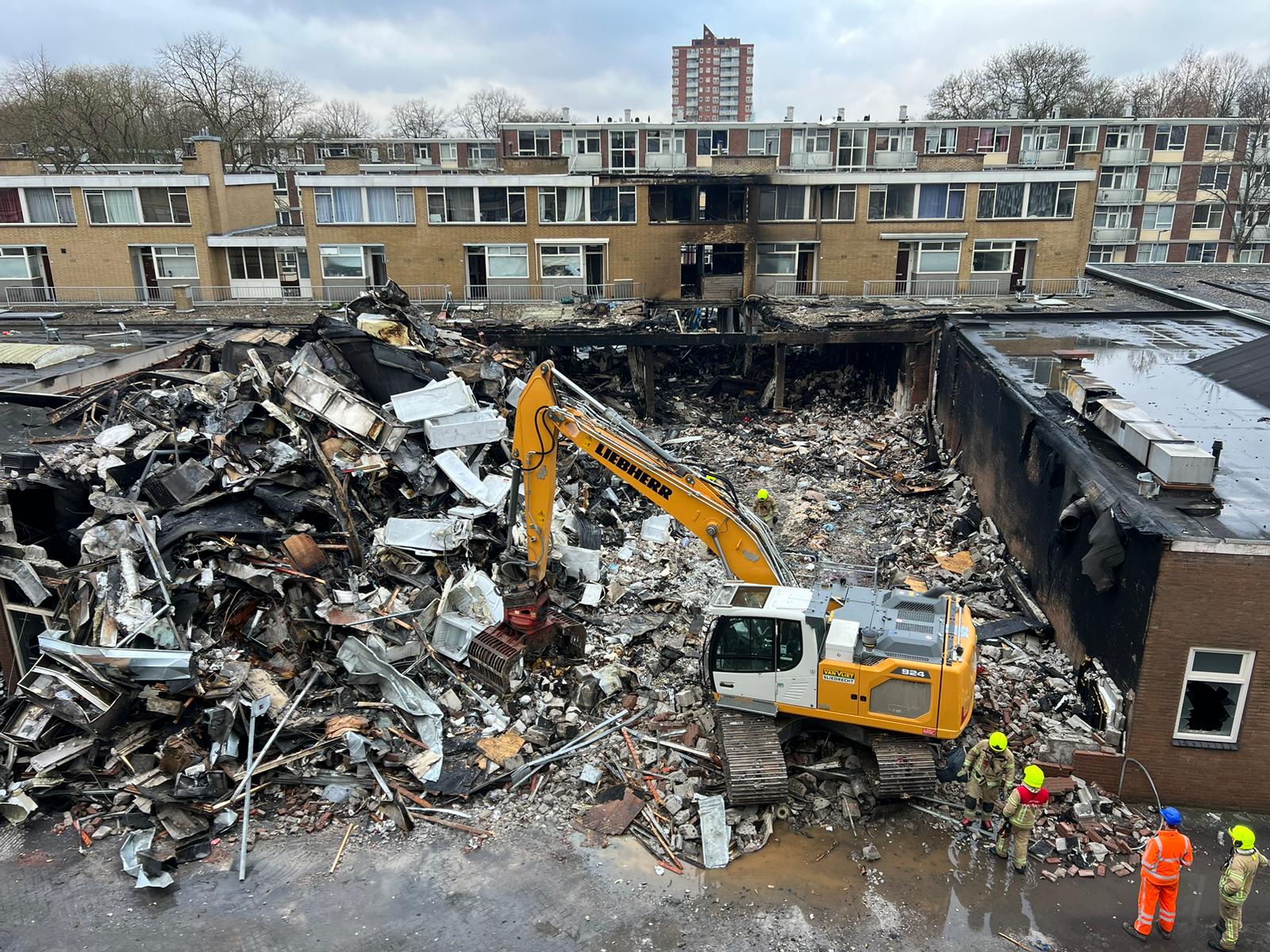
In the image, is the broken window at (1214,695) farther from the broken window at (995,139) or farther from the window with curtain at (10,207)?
the broken window at (995,139)

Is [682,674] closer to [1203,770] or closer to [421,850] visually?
[421,850]

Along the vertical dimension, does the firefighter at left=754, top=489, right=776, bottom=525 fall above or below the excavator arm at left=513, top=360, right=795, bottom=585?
below

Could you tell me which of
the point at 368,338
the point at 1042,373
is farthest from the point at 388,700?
the point at 1042,373

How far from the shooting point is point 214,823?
1030 centimetres

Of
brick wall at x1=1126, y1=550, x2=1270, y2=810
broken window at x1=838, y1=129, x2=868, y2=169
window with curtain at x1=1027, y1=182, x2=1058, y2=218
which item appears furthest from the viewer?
broken window at x1=838, y1=129, x2=868, y2=169

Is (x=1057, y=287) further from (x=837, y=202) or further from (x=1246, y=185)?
(x=1246, y=185)

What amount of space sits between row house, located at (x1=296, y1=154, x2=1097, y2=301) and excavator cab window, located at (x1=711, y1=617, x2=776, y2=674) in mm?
23812

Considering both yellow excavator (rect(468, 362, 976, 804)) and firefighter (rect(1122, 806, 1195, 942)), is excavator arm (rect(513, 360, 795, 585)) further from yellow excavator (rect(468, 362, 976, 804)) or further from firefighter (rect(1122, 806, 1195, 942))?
firefighter (rect(1122, 806, 1195, 942))

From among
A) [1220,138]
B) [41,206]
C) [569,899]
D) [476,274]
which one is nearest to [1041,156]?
[1220,138]

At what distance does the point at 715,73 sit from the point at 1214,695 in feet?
578

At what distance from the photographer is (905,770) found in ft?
32.6

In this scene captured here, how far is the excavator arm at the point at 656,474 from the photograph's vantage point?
39.2 ft

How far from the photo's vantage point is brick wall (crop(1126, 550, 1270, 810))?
31.9 ft

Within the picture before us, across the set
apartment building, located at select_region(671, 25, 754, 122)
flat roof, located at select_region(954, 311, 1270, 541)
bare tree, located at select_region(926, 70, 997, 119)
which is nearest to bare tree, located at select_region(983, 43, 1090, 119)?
bare tree, located at select_region(926, 70, 997, 119)
